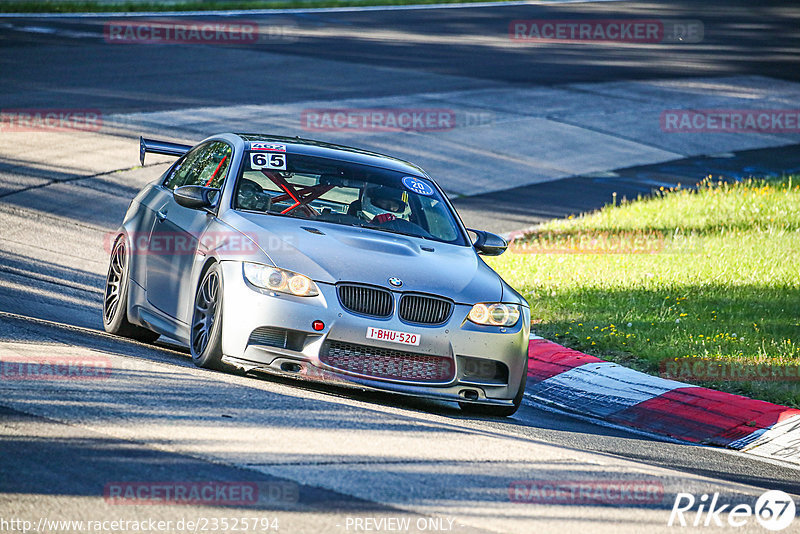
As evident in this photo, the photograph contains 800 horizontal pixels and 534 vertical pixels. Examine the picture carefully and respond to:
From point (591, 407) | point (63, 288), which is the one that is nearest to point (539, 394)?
point (591, 407)

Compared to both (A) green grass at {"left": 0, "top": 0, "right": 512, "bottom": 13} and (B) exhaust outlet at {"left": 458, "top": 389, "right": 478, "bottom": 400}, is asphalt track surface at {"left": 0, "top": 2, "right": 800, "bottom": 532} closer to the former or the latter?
(B) exhaust outlet at {"left": 458, "top": 389, "right": 478, "bottom": 400}

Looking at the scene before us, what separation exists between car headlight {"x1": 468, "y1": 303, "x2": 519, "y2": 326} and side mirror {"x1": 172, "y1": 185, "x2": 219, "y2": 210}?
2135 mm

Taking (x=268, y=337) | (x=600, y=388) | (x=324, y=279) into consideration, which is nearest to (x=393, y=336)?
(x=324, y=279)

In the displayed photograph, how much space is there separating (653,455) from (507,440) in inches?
46.7

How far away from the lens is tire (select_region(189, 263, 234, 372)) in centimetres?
773

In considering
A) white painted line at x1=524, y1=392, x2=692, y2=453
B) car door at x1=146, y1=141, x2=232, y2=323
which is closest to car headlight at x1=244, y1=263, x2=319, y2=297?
car door at x1=146, y1=141, x2=232, y2=323

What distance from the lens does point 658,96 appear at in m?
28.7

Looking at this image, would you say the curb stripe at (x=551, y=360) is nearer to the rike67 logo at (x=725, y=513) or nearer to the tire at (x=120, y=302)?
the tire at (x=120, y=302)

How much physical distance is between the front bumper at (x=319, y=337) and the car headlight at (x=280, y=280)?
0.05 m

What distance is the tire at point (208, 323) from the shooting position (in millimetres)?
7734

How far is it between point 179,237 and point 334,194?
3.93 feet

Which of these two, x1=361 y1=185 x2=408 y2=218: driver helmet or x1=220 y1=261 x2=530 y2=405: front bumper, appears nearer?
x1=220 y1=261 x2=530 y2=405: front bumper

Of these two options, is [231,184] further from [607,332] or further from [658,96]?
[658,96]

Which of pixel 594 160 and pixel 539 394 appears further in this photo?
pixel 594 160
